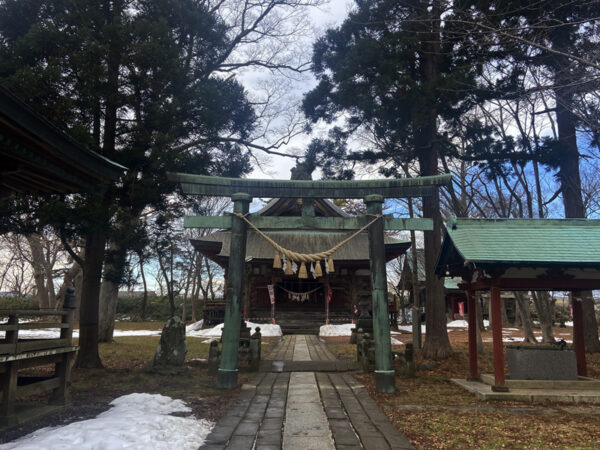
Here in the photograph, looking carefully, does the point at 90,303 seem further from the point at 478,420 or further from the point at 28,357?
the point at 478,420

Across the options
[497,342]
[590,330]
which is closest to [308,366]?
[497,342]

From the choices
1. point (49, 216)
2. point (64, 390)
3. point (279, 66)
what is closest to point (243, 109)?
point (279, 66)

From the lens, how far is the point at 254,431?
5.25 m

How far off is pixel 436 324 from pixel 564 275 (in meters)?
4.32

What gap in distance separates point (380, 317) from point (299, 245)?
16137 millimetres

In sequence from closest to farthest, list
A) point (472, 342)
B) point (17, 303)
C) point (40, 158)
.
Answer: point (40, 158), point (472, 342), point (17, 303)

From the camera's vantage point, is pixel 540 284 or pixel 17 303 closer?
pixel 540 284

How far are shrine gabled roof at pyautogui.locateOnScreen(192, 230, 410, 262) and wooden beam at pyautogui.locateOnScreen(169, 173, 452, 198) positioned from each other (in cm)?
1230

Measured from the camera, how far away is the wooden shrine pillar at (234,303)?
315 inches

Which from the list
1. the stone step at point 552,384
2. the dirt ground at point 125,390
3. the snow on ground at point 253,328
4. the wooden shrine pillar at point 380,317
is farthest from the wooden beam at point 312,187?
the snow on ground at point 253,328

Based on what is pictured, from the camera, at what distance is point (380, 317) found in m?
8.00

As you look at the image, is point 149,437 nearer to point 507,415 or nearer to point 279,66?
point 507,415

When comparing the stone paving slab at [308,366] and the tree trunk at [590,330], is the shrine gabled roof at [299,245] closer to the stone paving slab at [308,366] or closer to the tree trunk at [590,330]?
the tree trunk at [590,330]

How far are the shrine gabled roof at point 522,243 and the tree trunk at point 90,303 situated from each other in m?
7.91
